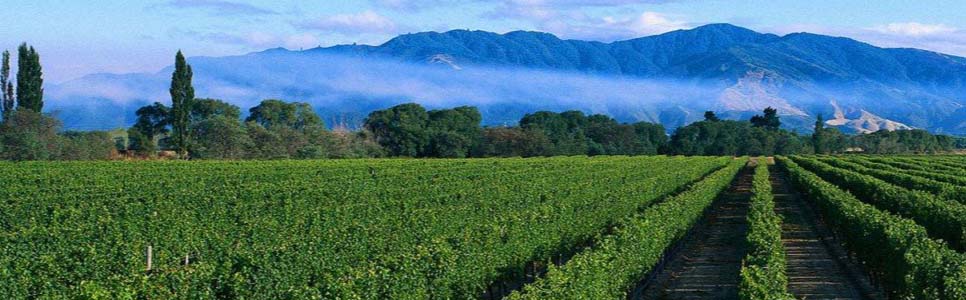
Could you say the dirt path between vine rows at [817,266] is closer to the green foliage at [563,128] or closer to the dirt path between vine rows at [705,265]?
the dirt path between vine rows at [705,265]

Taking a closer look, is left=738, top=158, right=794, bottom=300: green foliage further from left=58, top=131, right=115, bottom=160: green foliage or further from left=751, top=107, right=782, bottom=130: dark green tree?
left=751, top=107, right=782, bottom=130: dark green tree

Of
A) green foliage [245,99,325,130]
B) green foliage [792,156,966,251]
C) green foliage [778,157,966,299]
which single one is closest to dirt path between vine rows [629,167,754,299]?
green foliage [778,157,966,299]

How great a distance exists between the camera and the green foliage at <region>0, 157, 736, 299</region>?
42.8 ft

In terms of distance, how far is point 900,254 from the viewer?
1658cm

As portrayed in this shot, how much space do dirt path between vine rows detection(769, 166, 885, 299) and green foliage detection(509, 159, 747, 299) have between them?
3065 mm

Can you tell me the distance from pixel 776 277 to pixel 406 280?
18.7 feet

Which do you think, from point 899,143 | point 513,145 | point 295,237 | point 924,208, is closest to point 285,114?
point 513,145

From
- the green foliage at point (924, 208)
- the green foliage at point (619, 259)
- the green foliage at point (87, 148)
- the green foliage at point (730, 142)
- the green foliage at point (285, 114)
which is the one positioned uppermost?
the green foliage at point (285, 114)

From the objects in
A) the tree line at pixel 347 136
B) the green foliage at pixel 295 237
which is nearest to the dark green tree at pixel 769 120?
the tree line at pixel 347 136

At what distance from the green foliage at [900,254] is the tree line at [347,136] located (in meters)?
66.0

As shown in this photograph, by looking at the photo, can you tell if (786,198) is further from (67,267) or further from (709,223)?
(67,267)

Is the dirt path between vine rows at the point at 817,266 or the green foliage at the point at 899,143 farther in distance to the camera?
the green foliage at the point at 899,143

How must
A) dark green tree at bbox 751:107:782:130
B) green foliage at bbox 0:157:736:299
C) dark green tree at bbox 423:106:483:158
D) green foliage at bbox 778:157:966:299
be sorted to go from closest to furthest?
green foliage at bbox 0:157:736:299 → green foliage at bbox 778:157:966:299 → dark green tree at bbox 423:106:483:158 → dark green tree at bbox 751:107:782:130

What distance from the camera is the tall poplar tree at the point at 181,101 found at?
274 ft
